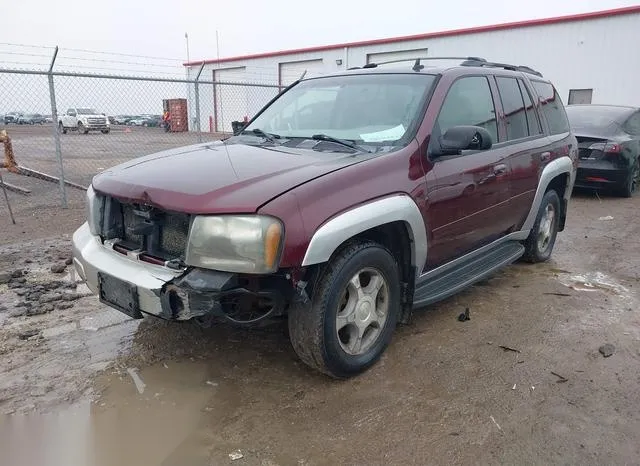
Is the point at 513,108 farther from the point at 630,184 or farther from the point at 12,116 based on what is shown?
the point at 12,116

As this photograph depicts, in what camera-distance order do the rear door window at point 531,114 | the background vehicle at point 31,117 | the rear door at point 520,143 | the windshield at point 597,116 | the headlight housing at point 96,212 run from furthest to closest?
the windshield at point 597,116
the background vehicle at point 31,117
the rear door window at point 531,114
the rear door at point 520,143
the headlight housing at point 96,212

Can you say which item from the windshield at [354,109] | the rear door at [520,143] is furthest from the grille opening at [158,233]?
the rear door at [520,143]

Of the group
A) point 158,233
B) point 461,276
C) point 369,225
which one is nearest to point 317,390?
point 369,225

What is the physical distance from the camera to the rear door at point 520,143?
14.3 ft

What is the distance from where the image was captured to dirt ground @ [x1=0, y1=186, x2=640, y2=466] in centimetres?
259

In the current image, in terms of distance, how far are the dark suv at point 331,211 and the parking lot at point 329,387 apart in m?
0.35

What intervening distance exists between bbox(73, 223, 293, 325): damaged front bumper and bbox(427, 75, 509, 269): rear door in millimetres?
1255

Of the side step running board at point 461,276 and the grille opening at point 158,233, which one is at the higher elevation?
the grille opening at point 158,233

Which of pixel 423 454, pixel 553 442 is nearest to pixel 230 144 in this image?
pixel 423 454

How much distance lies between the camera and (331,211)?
9.01ft

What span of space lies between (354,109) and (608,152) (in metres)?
6.70

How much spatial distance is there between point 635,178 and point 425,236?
8.08 meters

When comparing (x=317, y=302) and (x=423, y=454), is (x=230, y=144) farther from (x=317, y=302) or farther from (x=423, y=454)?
(x=423, y=454)

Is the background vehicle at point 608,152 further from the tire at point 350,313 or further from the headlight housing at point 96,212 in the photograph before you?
the headlight housing at point 96,212
